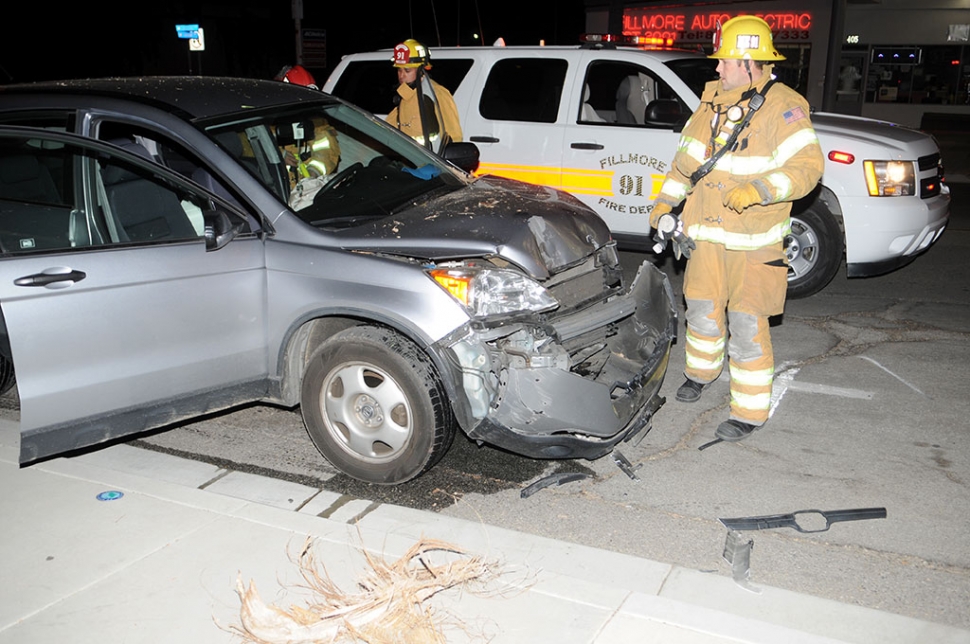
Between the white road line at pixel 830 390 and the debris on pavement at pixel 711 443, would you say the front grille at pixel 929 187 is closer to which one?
the white road line at pixel 830 390

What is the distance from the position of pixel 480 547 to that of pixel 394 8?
36.5 metres

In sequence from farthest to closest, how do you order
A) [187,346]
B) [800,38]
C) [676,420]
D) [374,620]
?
[800,38]
[676,420]
[187,346]
[374,620]

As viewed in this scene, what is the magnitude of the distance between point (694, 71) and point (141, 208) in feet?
16.2

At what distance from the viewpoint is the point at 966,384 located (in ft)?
18.9

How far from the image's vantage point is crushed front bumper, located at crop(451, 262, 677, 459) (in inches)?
157

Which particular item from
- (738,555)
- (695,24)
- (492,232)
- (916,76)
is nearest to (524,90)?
(492,232)

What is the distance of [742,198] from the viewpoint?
4.59 metres

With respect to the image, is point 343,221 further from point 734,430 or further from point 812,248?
point 812,248

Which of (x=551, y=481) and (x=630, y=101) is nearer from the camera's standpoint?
(x=551, y=481)

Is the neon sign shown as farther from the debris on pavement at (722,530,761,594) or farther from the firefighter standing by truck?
the debris on pavement at (722,530,761,594)

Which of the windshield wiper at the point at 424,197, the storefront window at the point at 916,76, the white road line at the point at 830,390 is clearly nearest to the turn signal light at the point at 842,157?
the white road line at the point at 830,390

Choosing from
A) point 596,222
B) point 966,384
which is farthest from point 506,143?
point 966,384

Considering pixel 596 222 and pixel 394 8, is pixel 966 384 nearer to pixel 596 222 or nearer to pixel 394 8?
pixel 596 222

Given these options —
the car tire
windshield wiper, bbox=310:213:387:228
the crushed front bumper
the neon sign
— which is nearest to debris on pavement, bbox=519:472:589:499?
the crushed front bumper
